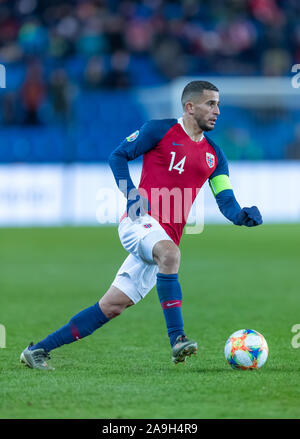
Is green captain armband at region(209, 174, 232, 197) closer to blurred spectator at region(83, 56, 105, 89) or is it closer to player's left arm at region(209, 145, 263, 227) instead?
player's left arm at region(209, 145, 263, 227)

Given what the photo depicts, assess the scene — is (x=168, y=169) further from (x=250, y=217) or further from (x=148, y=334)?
(x=148, y=334)

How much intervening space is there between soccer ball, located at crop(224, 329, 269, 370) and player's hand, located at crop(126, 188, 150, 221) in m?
1.07

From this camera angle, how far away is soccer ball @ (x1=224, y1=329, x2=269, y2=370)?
595cm

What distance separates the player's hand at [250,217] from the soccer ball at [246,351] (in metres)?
0.76

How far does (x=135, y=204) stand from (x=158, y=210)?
254mm

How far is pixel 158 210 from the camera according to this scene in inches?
243

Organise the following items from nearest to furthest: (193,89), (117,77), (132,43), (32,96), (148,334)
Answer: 1. (193,89)
2. (148,334)
3. (32,96)
4. (117,77)
5. (132,43)

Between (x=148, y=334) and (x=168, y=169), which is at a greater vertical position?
(x=168, y=169)

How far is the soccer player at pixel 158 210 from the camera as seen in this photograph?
19.6 ft

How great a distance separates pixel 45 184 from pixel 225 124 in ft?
17.9

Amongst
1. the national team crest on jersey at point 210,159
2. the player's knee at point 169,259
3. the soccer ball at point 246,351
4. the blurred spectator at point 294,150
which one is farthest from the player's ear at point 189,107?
the blurred spectator at point 294,150

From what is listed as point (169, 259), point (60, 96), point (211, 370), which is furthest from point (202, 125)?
point (60, 96)

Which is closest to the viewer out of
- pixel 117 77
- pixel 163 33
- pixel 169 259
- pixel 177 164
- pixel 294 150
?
pixel 169 259

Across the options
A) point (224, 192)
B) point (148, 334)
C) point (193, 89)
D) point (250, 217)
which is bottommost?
point (148, 334)
